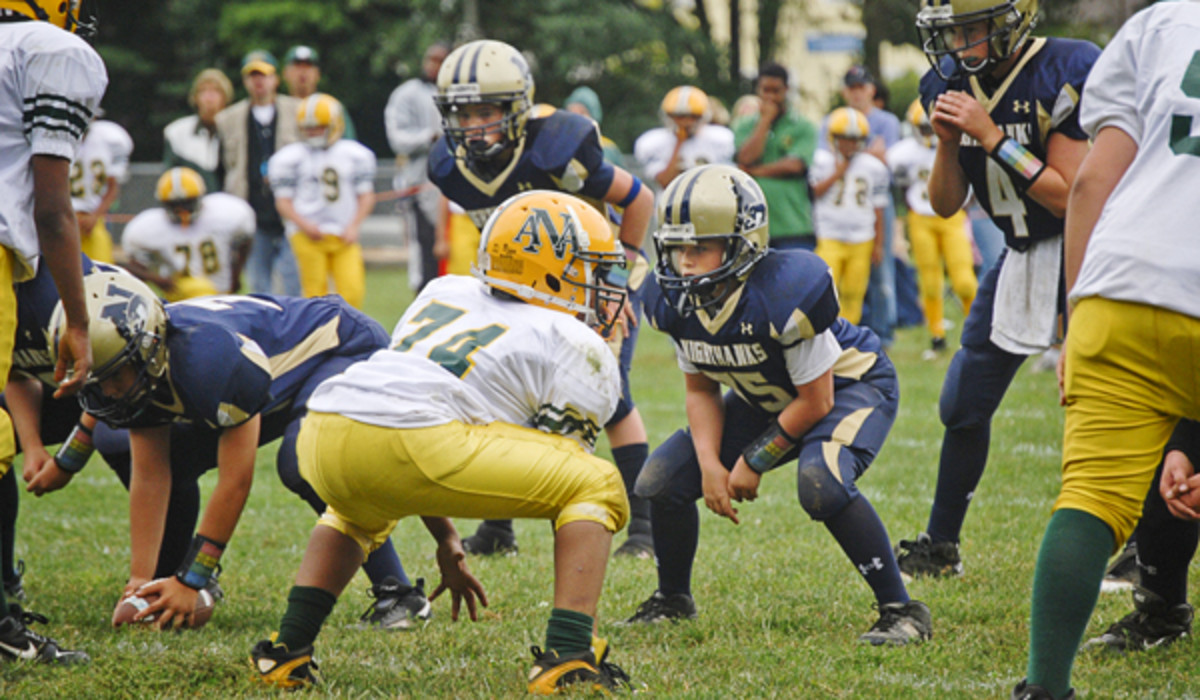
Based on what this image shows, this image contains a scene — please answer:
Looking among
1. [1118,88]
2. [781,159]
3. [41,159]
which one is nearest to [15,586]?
[41,159]

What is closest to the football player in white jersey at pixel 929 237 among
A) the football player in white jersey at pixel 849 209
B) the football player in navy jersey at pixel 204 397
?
the football player in white jersey at pixel 849 209

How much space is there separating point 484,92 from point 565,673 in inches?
95.6

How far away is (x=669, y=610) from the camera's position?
388cm

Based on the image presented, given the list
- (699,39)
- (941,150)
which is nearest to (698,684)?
(941,150)

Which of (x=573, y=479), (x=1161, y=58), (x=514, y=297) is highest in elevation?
(x=1161, y=58)

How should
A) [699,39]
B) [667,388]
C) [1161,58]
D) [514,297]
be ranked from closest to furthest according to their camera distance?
1. [1161,58]
2. [514,297]
3. [667,388]
4. [699,39]

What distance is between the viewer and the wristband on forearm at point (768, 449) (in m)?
3.62

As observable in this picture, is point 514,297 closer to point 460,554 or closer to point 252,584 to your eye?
point 460,554

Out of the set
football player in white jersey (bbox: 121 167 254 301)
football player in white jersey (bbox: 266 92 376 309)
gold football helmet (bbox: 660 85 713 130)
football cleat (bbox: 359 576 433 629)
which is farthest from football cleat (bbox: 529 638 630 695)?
gold football helmet (bbox: 660 85 713 130)

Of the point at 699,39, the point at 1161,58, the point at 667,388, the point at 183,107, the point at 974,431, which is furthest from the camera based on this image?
the point at 183,107

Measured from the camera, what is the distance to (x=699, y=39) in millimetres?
23562

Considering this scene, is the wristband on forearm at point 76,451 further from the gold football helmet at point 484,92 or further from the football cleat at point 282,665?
the gold football helmet at point 484,92

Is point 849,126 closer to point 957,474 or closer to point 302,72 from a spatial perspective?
point 302,72

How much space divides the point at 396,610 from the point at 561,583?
106 centimetres
